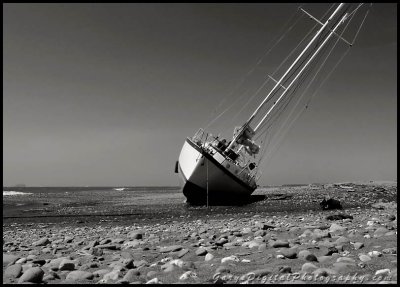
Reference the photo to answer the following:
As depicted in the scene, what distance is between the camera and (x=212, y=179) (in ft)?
86.0

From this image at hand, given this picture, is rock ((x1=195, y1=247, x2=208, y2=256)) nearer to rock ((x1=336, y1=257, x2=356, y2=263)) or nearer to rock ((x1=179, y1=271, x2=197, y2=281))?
rock ((x1=179, y1=271, x2=197, y2=281))

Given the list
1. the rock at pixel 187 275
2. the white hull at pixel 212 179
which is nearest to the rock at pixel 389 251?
the rock at pixel 187 275

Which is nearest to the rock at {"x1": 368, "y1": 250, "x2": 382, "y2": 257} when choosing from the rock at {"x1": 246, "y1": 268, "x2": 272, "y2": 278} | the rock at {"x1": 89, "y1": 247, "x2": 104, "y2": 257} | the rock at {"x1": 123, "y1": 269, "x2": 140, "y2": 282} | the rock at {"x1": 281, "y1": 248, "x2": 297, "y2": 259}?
the rock at {"x1": 281, "y1": 248, "x2": 297, "y2": 259}

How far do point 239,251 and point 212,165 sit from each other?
1838 centimetres

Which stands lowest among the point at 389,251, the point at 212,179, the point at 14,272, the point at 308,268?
the point at 389,251

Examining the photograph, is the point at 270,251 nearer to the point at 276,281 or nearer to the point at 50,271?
the point at 276,281

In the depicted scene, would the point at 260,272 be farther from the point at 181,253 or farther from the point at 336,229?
the point at 336,229

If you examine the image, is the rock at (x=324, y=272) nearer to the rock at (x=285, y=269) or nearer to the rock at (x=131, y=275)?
the rock at (x=285, y=269)

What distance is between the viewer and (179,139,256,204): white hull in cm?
2583

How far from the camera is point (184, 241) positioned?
30.0 feet

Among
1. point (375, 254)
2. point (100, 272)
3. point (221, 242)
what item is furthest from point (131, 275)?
point (375, 254)

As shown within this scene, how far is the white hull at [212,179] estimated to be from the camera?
84.7ft

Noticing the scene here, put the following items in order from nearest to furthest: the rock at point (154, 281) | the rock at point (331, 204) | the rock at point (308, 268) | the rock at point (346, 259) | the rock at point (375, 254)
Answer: the rock at point (154, 281) → the rock at point (308, 268) → the rock at point (346, 259) → the rock at point (375, 254) → the rock at point (331, 204)

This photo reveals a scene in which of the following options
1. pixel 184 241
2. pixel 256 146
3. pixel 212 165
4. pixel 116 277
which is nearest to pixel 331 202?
pixel 212 165
